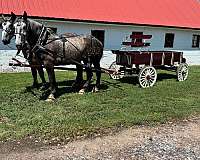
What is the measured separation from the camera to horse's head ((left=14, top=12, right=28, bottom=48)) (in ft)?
30.9

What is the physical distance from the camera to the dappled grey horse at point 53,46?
9.59 m

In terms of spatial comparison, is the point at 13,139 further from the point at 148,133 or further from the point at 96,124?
the point at 148,133

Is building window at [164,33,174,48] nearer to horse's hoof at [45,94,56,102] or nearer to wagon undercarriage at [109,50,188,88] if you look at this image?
wagon undercarriage at [109,50,188,88]

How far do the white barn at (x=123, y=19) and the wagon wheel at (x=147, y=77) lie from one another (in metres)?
6.66

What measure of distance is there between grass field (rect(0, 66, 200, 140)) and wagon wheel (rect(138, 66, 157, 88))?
27cm

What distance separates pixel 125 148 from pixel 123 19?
48.3 feet

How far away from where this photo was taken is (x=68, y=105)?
385 inches

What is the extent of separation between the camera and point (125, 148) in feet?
22.2

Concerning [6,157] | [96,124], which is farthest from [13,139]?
[96,124]

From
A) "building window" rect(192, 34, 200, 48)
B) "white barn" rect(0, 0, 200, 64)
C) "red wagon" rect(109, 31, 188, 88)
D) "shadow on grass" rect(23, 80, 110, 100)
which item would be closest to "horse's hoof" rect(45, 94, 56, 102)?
"shadow on grass" rect(23, 80, 110, 100)

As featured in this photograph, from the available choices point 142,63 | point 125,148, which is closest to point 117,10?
point 142,63

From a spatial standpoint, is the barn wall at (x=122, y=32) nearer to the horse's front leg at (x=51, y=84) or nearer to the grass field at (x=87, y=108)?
the grass field at (x=87, y=108)

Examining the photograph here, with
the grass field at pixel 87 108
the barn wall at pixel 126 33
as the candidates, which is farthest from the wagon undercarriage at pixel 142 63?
the barn wall at pixel 126 33

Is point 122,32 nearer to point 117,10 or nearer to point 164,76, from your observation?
point 117,10
